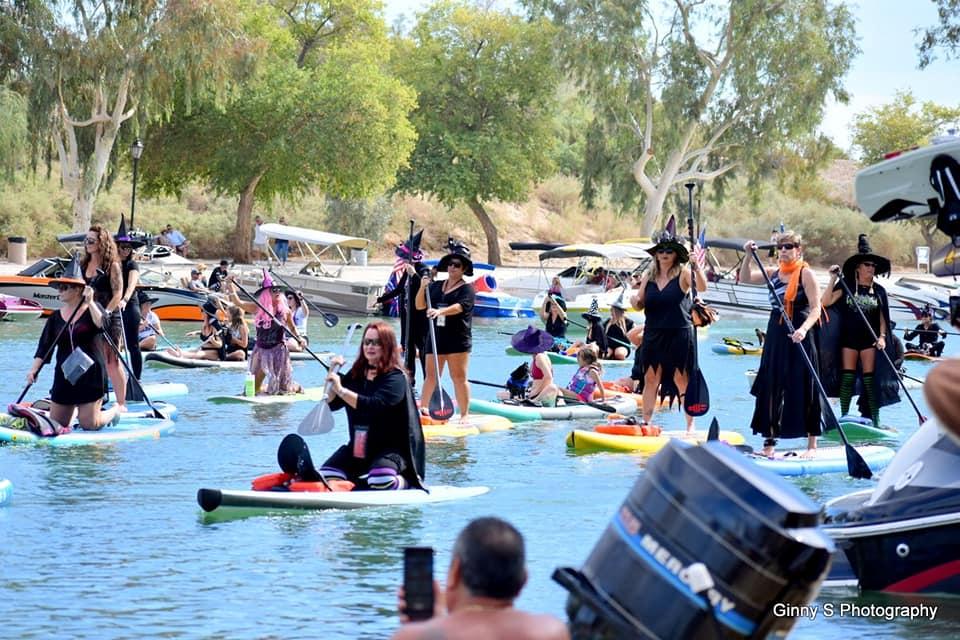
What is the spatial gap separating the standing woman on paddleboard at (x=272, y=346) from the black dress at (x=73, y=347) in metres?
3.60

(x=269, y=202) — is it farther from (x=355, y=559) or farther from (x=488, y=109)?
(x=355, y=559)

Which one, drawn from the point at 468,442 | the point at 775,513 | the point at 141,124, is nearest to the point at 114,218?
the point at 141,124

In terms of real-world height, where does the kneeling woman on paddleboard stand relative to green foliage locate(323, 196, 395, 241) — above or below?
below

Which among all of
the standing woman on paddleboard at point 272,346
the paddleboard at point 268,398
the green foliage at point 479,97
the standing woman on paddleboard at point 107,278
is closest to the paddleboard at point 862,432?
the paddleboard at point 268,398

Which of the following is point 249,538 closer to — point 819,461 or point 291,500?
point 291,500

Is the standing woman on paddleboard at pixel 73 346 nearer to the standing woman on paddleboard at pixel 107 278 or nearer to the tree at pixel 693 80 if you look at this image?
the standing woman on paddleboard at pixel 107 278

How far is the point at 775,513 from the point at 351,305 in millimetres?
31896

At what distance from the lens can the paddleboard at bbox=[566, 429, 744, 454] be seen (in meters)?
12.4

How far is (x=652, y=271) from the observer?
12.4 meters

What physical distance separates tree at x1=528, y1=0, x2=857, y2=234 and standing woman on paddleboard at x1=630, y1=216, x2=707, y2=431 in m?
38.9

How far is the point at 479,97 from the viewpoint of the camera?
5453 cm

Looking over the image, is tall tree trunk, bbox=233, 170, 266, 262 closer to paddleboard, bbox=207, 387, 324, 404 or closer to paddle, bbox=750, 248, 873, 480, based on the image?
paddleboard, bbox=207, 387, 324, 404

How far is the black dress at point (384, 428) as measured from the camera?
29.3ft

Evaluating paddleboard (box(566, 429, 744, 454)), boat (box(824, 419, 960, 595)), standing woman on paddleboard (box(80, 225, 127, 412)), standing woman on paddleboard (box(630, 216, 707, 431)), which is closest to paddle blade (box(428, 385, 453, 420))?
paddleboard (box(566, 429, 744, 454))
